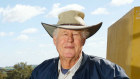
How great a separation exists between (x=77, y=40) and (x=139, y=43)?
2.61m

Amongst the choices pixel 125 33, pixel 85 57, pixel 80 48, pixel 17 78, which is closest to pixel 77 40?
pixel 80 48

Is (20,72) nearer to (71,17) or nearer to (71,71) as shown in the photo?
(71,71)

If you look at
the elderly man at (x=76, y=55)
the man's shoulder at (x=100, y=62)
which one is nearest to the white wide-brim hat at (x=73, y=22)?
the elderly man at (x=76, y=55)

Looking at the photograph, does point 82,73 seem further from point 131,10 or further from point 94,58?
→ point 131,10

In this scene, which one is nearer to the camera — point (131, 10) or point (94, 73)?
point (94, 73)

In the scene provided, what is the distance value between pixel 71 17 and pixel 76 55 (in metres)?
0.42

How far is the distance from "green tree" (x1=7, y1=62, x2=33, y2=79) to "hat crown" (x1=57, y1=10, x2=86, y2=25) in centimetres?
6856

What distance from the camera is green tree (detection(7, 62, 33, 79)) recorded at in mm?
69250

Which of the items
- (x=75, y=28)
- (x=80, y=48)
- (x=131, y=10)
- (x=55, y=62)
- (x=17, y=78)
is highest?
(x=131, y=10)

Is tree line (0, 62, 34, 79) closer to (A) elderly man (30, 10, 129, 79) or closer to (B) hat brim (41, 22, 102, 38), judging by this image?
(B) hat brim (41, 22, 102, 38)

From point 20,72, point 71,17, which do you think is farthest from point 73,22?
point 20,72

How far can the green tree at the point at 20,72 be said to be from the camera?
227ft

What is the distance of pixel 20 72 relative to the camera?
2739 inches

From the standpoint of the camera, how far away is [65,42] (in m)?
2.48
